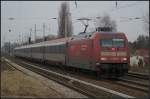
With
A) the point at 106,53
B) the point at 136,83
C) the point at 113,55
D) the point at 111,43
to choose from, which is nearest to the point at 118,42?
the point at 111,43

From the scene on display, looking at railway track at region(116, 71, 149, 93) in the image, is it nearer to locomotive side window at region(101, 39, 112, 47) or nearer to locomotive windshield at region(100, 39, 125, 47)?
locomotive windshield at region(100, 39, 125, 47)

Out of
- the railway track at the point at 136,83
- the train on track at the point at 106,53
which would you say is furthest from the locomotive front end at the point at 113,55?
the railway track at the point at 136,83

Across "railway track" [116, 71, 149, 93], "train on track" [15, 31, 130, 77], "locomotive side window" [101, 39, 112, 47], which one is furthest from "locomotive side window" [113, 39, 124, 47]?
"railway track" [116, 71, 149, 93]

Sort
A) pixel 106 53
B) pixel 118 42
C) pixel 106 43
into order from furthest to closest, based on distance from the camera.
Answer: pixel 118 42, pixel 106 43, pixel 106 53

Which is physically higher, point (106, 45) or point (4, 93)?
point (106, 45)

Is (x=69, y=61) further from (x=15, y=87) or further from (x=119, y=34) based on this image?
(x=15, y=87)

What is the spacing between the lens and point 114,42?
956 inches

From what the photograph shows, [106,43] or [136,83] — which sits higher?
[106,43]

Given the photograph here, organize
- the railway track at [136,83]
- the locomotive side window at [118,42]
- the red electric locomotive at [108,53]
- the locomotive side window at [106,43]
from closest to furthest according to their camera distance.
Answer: the railway track at [136,83]
the red electric locomotive at [108,53]
the locomotive side window at [106,43]
the locomotive side window at [118,42]

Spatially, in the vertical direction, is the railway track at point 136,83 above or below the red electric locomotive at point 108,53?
below

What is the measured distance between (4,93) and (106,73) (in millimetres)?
11249

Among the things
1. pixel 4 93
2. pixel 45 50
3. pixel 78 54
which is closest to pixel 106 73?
pixel 78 54

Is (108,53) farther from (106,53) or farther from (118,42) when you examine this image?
(118,42)

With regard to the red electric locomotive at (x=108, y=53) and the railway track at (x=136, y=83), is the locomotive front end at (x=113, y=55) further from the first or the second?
the railway track at (x=136, y=83)
